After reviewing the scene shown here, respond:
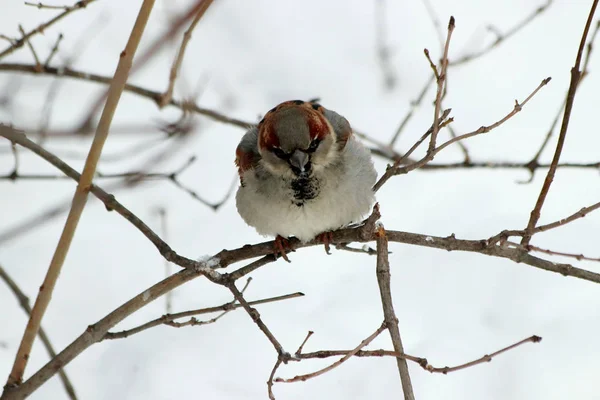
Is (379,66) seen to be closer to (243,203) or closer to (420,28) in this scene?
(420,28)

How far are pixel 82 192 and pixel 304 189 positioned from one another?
1322 millimetres

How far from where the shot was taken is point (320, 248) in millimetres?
5062

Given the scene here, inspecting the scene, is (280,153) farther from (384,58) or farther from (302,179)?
(384,58)

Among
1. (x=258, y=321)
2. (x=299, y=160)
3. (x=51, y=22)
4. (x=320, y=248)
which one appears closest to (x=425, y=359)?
(x=258, y=321)

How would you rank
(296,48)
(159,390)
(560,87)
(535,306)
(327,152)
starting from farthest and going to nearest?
(296,48)
(560,87)
(535,306)
(159,390)
(327,152)

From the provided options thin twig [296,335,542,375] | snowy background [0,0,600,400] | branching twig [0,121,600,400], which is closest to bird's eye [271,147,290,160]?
snowy background [0,0,600,400]

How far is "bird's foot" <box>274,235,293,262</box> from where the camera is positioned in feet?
11.2

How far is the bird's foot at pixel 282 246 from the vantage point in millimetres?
3400

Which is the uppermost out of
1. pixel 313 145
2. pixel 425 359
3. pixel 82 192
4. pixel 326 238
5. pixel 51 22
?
pixel 51 22

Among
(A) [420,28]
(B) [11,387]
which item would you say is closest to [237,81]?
(A) [420,28]

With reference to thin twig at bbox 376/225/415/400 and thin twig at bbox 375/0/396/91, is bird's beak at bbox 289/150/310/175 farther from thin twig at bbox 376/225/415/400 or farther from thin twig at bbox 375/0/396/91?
thin twig at bbox 375/0/396/91

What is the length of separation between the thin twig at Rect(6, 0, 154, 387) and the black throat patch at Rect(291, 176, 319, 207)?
4.19 ft

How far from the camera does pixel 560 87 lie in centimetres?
605

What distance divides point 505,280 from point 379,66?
242 centimetres
